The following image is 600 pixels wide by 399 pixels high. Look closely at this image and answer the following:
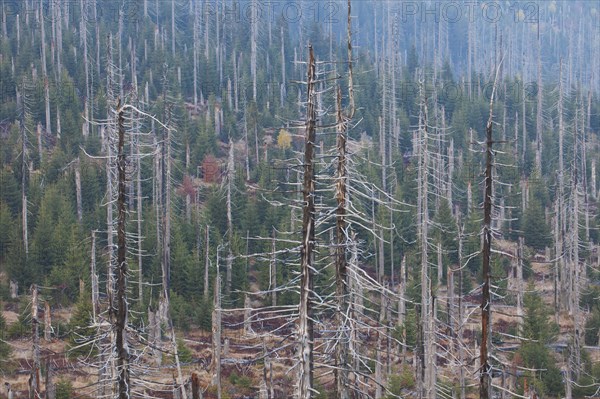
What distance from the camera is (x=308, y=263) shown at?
12.8m

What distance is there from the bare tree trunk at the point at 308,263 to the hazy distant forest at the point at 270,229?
47 millimetres

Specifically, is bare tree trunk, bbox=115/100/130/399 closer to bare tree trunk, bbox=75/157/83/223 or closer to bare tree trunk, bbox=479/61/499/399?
bare tree trunk, bbox=479/61/499/399

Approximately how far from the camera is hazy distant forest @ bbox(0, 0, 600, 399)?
15.6 metres

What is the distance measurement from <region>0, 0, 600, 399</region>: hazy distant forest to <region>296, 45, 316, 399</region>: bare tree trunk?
0.05 metres

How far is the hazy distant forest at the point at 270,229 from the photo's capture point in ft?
51.1

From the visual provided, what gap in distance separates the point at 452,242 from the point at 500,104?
1367 inches

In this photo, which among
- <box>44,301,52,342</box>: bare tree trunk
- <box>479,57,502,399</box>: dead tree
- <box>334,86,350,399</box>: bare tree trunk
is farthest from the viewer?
<box>44,301,52,342</box>: bare tree trunk

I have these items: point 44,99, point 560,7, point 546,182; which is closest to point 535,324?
point 546,182

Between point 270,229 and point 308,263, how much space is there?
38117mm

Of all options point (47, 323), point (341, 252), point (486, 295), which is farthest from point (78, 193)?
point (341, 252)

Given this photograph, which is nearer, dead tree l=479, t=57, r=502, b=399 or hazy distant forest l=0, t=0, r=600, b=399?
hazy distant forest l=0, t=0, r=600, b=399

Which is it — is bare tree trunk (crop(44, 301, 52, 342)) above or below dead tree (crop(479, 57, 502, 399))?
below

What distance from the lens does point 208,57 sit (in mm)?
87188

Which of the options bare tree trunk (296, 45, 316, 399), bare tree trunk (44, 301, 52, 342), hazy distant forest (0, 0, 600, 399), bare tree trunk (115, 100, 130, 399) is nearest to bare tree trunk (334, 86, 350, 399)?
hazy distant forest (0, 0, 600, 399)
